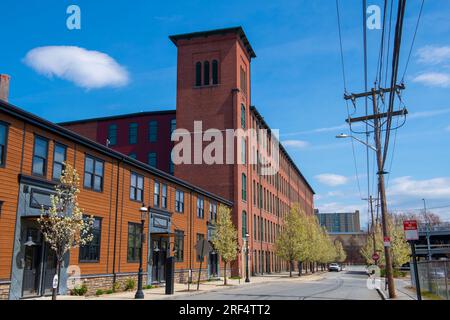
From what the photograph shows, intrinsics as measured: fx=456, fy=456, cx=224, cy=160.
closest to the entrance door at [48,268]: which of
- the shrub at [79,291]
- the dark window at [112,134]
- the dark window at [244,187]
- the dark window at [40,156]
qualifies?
the shrub at [79,291]

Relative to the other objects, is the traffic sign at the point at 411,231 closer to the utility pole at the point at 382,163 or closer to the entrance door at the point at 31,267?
the utility pole at the point at 382,163

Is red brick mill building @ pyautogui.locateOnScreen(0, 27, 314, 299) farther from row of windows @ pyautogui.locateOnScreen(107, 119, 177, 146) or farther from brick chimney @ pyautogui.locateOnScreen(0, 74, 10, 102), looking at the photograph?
brick chimney @ pyautogui.locateOnScreen(0, 74, 10, 102)

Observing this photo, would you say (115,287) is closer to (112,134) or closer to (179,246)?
(179,246)

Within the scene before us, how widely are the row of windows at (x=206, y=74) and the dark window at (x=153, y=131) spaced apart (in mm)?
8957

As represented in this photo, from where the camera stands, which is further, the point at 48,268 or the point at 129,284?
the point at 129,284

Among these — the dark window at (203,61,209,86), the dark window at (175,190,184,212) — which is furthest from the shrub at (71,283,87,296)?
the dark window at (203,61,209,86)

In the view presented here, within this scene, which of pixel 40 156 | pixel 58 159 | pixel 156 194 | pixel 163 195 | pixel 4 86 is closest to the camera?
pixel 40 156

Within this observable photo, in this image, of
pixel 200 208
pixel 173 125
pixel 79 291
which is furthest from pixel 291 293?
pixel 173 125

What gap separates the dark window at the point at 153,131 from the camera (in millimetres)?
61094

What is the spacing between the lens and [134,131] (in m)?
61.9

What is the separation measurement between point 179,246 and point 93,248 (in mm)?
13142

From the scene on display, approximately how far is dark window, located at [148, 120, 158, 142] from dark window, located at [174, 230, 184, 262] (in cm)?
2521
